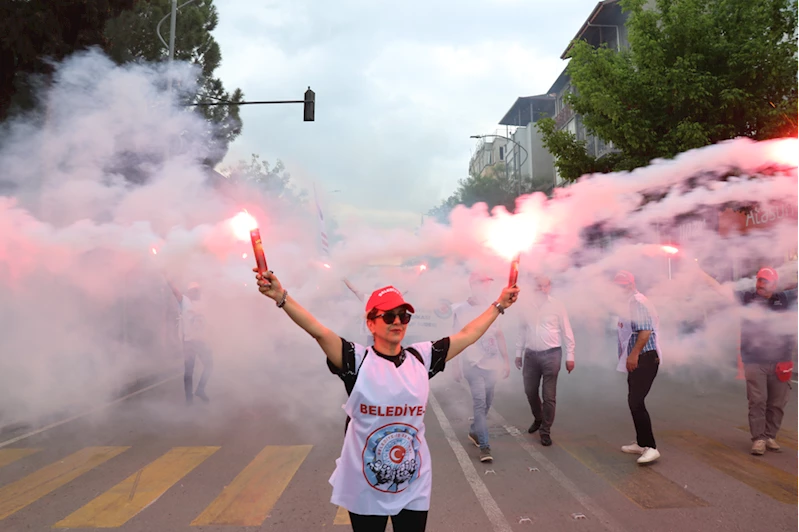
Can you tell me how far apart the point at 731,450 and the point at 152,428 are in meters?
6.62

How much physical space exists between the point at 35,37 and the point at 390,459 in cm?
1266

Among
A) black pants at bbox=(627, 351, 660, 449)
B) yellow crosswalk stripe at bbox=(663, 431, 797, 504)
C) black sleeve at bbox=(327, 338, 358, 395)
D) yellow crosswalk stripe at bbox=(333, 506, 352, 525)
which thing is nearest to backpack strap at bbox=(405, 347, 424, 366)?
black sleeve at bbox=(327, 338, 358, 395)

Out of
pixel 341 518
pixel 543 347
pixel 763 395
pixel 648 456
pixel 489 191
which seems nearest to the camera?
pixel 341 518

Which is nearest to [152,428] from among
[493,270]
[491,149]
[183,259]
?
[183,259]

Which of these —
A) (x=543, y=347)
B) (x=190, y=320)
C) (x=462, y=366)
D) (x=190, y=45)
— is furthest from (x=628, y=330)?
(x=190, y=45)

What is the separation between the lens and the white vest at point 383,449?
264 cm

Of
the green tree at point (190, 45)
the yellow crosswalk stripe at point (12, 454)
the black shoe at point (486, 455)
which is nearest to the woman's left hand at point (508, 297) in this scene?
the black shoe at point (486, 455)

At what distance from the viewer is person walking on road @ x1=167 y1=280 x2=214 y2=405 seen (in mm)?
8916

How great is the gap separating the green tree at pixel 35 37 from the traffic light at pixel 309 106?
14.6 feet

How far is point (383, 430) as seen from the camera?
2666mm

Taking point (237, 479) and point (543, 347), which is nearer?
point (237, 479)

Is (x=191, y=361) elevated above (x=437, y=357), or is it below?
below

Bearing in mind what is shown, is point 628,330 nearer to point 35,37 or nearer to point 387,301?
point 387,301

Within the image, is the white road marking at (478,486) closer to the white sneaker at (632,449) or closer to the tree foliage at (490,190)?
the white sneaker at (632,449)
